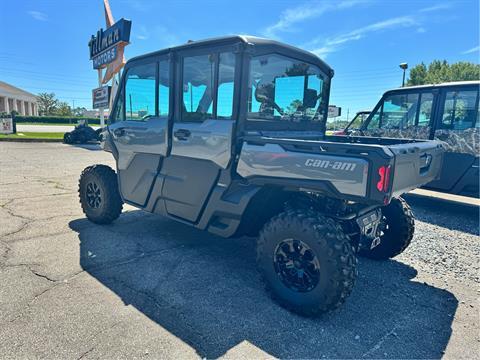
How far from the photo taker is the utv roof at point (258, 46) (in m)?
3.18

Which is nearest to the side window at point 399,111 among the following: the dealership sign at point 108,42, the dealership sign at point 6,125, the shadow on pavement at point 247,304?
the shadow on pavement at point 247,304

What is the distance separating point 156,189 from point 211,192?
98 centimetres

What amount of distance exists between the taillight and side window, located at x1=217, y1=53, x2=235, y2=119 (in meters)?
1.55

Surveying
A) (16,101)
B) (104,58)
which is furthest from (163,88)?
(16,101)

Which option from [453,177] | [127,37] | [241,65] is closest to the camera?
[241,65]

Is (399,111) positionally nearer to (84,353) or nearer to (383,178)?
(383,178)

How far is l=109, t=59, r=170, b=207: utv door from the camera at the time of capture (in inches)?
156

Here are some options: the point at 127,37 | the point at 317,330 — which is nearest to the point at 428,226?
the point at 317,330

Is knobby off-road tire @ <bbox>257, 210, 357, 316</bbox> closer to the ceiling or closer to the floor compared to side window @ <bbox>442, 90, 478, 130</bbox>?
closer to the floor

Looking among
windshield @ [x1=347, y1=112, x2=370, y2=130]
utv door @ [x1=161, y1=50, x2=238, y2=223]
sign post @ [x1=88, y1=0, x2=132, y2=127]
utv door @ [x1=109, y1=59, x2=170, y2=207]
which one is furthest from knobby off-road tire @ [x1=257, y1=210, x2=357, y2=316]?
sign post @ [x1=88, y1=0, x2=132, y2=127]

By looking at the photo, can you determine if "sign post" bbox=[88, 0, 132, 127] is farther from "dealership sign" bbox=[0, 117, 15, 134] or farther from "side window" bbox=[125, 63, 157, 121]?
"side window" bbox=[125, 63, 157, 121]

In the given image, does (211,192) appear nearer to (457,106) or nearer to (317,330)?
(317,330)

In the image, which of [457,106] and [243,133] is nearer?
[243,133]

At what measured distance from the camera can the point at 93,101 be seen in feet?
61.2
